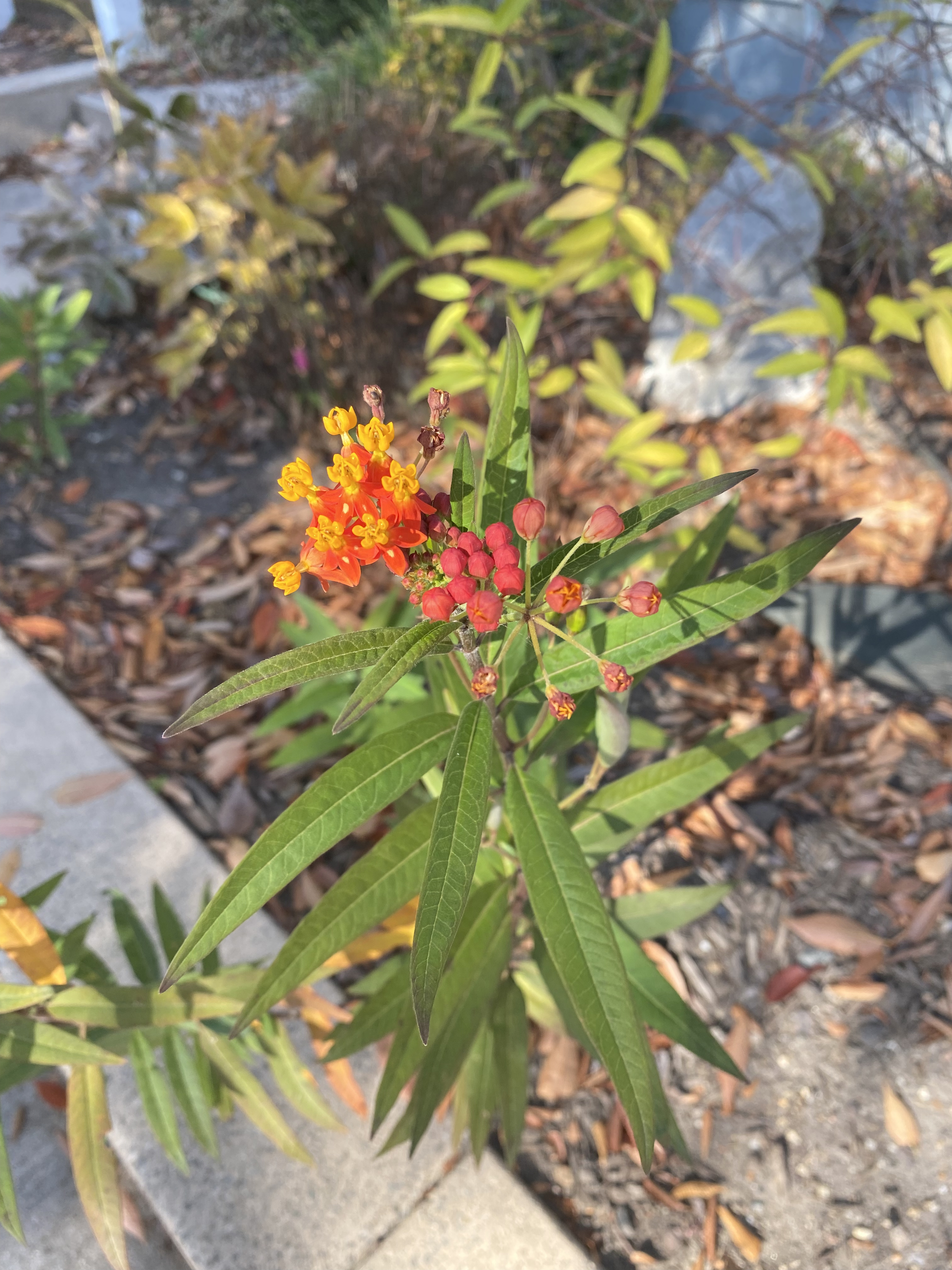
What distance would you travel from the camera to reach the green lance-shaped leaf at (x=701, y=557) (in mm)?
1103

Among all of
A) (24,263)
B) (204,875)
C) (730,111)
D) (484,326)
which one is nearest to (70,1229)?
(204,875)

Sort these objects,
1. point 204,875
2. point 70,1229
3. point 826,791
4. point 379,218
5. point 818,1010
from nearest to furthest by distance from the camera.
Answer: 1. point 70,1229
2. point 818,1010
3. point 204,875
4. point 826,791
5. point 379,218

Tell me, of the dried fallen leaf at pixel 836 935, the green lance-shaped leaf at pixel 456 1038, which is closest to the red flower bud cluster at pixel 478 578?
the green lance-shaped leaf at pixel 456 1038

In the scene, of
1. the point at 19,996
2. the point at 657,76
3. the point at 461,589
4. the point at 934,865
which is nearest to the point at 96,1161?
the point at 19,996

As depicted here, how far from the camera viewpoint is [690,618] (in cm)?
79

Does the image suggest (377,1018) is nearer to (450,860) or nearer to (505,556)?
(450,860)

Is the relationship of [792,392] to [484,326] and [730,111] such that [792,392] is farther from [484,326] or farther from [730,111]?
[730,111]

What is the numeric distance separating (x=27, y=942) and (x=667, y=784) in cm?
81

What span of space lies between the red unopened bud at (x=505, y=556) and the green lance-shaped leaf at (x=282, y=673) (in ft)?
0.35

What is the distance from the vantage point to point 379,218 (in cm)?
298

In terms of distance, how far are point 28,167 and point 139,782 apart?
3124mm

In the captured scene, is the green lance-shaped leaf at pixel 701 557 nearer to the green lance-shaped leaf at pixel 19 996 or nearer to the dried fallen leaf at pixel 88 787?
the green lance-shaped leaf at pixel 19 996

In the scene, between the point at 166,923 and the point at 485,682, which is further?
the point at 166,923

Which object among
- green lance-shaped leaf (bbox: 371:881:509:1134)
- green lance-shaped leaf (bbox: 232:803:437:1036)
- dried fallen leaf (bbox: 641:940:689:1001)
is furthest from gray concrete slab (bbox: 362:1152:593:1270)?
green lance-shaped leaf (bbox: 232:803:437:1036)
